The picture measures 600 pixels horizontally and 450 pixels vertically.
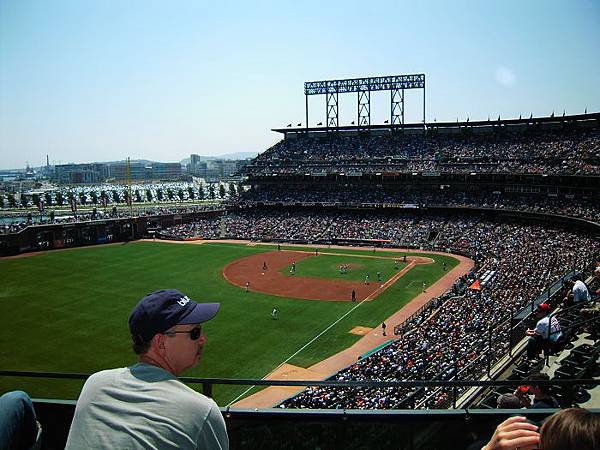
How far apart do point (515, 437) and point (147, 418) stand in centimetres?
193

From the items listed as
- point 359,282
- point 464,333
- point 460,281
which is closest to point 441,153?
point 359,282

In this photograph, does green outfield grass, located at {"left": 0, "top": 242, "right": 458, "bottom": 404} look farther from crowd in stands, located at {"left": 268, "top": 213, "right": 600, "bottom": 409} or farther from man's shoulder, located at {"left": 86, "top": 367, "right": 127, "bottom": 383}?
man's shoulder, located at {"left": 86, "top": 367, "right": 127, "bottom": 383}

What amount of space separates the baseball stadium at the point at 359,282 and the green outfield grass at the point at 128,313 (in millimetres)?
200

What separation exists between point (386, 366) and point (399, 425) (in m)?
20.3

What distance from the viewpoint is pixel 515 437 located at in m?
2.52

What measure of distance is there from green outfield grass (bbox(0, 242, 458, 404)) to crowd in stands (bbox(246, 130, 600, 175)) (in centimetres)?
1988

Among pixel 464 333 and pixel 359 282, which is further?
pixel 359 282

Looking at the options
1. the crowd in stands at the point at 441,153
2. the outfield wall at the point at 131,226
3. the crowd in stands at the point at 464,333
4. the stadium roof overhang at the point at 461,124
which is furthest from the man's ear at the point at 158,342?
the stadium roof overhang at the point at 461,124

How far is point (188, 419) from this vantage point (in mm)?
2248

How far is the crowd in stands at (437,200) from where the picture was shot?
166ft

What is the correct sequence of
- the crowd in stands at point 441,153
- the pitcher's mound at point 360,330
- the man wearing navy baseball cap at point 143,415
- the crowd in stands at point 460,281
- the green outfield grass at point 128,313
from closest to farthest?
1. the man wearing navy baseball cap at point 143,415
2. the crowd in stands at point 460,281
3. the green outfield grass at point 128,313
4. the pitcher's mound at point 360,330
5. the crowd in stands at point 441,153

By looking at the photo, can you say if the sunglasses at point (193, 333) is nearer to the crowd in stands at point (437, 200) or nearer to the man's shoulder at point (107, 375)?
the man's shoulder at point (107, 375)

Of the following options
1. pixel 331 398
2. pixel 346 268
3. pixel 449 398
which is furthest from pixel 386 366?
pixel 346 268

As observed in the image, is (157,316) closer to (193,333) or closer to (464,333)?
(193,333)
